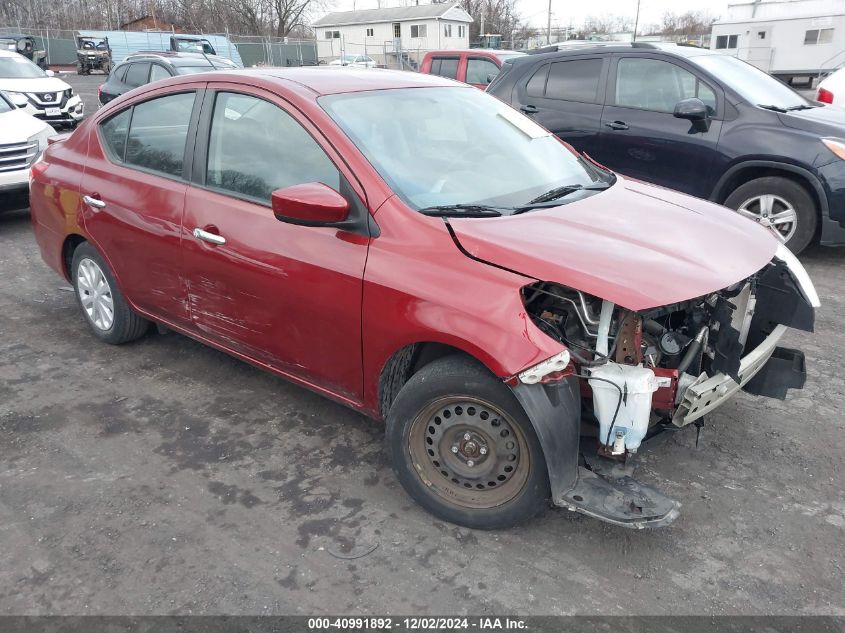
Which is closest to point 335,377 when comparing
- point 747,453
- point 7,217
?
point 747,453

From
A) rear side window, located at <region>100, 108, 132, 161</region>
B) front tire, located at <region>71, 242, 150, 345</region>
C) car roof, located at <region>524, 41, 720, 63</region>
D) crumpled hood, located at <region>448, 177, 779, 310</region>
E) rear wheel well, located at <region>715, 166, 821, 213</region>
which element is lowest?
front tire, located at <region>71, 242, 150, 345</region>

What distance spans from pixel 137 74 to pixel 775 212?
36.2 ft

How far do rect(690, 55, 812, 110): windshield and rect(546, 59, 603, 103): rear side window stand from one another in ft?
3.10

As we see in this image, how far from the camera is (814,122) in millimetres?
5871

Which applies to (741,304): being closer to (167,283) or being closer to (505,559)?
(505,559)

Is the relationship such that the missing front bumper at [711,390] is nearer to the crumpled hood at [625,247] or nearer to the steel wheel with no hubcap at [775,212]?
the crumpled hood at [625,247]

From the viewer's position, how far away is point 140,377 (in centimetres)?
419

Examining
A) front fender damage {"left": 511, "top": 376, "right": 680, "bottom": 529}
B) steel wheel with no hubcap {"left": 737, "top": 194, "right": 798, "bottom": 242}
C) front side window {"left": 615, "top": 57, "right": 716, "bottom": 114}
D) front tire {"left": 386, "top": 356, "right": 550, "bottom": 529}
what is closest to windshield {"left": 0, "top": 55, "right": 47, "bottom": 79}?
front side window {"left": 615, "top": 57, "right": 716, "bottom": 114}

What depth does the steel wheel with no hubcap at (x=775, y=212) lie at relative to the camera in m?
5.96

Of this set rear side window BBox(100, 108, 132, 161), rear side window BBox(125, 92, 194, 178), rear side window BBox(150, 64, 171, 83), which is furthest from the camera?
rear side window BBox(150, 64, 171, 83)

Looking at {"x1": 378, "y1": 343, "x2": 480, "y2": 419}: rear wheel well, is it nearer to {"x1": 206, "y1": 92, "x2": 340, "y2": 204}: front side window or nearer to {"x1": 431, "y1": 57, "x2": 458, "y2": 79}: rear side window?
{"x1": 206, "y1": 92, "x2": 340, "y2": 204}: front side window

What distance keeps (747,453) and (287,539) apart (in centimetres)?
221

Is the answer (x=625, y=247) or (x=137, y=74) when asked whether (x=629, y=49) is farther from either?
(x=137, y=74)

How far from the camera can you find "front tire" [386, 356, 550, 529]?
2.60 m
